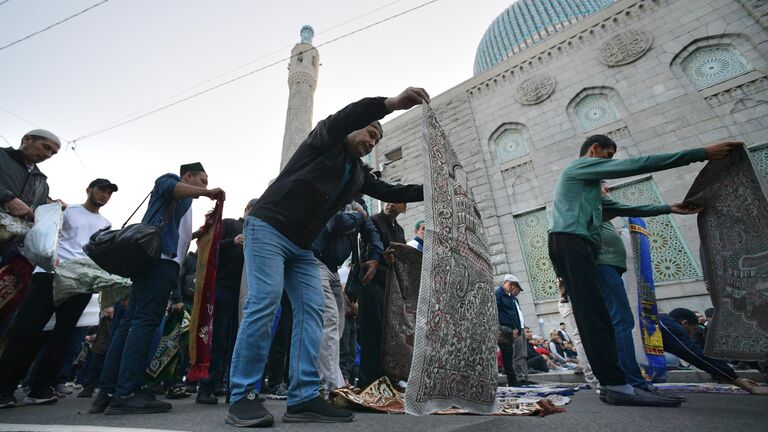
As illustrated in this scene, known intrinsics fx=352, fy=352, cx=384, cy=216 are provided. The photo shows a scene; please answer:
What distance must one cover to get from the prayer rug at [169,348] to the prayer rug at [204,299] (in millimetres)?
788

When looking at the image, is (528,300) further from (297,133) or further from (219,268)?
(297,133)

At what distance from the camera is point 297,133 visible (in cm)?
1617

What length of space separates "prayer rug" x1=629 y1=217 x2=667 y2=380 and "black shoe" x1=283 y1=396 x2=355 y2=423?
2.51m

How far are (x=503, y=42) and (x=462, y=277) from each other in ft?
84.2

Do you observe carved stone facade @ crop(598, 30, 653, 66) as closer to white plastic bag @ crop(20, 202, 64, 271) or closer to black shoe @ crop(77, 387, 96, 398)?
white plastic bag @ crop(20, 202, 64, 271)

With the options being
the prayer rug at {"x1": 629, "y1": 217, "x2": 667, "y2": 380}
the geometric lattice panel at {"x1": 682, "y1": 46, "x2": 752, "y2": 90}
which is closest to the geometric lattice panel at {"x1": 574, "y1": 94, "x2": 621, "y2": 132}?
the geometric lattice panel at {"x1": 682, "y1": 46, "x2": 752, "y2": 90}

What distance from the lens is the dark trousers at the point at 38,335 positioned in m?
2.24

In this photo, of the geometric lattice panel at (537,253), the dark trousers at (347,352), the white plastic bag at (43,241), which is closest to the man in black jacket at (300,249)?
the white plastic bag at (43,241)

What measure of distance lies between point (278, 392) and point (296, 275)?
193cm

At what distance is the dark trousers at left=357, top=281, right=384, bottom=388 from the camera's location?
2.62m

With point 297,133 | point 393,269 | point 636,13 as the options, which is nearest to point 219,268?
point 393,269

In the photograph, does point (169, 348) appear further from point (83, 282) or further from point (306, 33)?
point (306, 33)

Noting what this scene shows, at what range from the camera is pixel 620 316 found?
231cm

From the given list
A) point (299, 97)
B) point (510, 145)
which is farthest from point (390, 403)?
point (299, 97)
